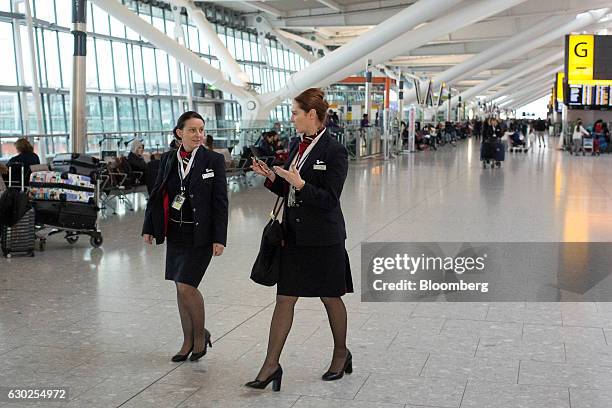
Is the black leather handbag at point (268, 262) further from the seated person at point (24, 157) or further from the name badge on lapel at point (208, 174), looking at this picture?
the seated person at point (24, 157)

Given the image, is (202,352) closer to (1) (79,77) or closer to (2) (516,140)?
(1) (79,77)

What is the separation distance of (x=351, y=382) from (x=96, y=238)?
5.73 meters

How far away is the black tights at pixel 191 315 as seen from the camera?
16.4 ft

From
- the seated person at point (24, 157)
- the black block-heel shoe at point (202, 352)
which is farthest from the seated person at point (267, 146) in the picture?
the black block-heel shoe at point (202, 352)

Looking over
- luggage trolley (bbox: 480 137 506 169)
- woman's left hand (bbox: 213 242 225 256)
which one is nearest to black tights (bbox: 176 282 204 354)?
woman's left hand (bbox: 213 242 225 256)

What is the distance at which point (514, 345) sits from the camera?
5.54 m

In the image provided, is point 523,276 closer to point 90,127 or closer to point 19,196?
point 19,196

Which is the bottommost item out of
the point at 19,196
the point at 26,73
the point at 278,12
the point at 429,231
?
the point at 429,231

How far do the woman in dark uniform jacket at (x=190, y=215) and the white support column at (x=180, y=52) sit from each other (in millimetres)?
19727

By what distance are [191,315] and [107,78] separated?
89.4 feet

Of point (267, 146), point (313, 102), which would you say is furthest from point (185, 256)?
point (267, 146)

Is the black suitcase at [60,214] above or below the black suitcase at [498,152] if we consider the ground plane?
above

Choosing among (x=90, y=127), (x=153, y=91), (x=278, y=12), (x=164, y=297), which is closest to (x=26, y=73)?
(x=90, y=127)

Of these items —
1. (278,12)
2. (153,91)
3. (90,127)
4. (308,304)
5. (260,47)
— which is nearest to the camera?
(308,304)
